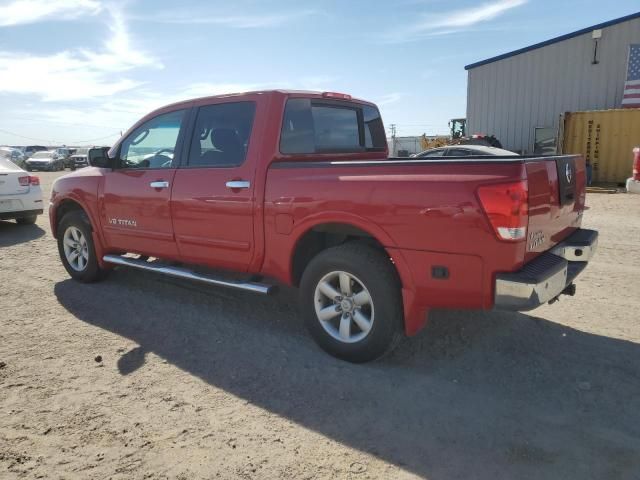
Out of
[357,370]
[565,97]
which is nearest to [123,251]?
[357,370]

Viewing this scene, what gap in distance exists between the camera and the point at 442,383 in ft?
10.7

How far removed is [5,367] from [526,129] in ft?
70.4

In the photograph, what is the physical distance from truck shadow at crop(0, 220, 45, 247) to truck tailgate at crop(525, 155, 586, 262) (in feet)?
26.4

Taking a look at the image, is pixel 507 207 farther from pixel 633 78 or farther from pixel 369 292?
pixel 633 78

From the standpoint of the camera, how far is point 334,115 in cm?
450

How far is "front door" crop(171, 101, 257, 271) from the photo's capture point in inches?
155

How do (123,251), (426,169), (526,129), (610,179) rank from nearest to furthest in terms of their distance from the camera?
(426,169) → (123,251) → (610,179) → (526,129)

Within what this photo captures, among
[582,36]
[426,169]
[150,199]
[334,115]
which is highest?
[582,36]

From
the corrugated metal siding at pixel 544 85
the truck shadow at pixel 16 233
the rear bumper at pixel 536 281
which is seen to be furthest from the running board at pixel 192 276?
the corrugated metal siding at pixel 544 85

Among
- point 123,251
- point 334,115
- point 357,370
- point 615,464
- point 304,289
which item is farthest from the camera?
point 123,251

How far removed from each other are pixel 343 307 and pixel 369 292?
12.0 inches

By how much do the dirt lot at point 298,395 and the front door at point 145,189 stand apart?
0.67 metres

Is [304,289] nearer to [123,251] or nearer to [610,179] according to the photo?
[123,251]

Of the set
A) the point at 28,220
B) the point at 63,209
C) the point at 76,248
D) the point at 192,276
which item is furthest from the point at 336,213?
the point at 28,220
